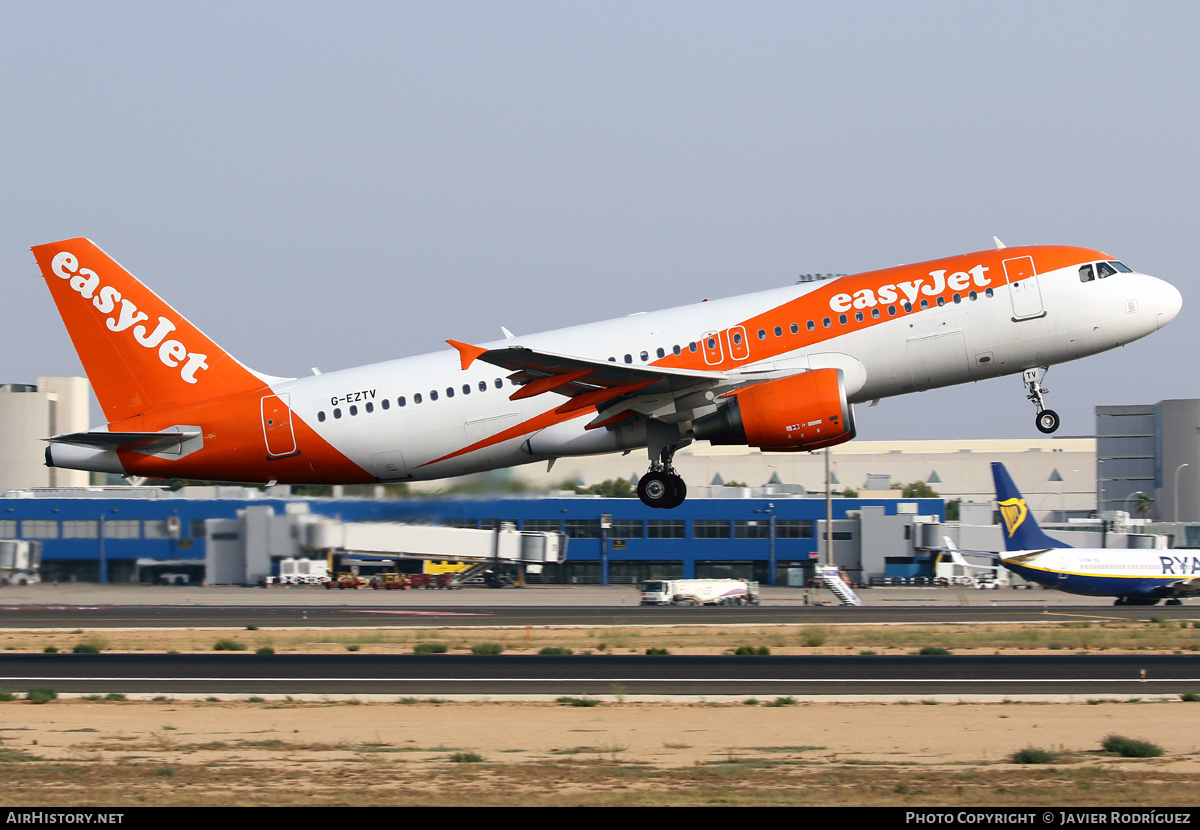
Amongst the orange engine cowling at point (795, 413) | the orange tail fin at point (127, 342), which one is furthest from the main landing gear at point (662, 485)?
the orange tail fin at point (127, 342)

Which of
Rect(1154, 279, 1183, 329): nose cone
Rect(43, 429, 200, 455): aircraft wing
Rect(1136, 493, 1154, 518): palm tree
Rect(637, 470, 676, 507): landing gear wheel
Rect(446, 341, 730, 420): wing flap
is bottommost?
Rect(1136, 493, 1154, 518): palm tree

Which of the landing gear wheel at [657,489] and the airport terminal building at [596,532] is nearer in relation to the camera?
the landing gear wheel at [657,489]

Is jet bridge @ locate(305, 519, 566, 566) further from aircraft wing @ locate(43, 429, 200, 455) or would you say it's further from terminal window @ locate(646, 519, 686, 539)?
aircraft wing @ locate(43, 429, 200, 455)

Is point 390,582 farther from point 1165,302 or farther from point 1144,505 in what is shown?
point 1144,505

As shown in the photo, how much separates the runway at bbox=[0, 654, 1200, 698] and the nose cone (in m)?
8.10

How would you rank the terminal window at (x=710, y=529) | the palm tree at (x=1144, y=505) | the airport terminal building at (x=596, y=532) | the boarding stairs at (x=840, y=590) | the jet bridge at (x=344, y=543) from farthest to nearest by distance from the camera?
the palm tree at (x=1144, y=505), the terminal window at (x=710, y=529), the airport terminal building at (x=596, y=532), the boarding stairs at (x=840, y=590), the jet bridge at (x=344, y=543)

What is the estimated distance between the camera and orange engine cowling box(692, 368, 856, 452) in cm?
2738

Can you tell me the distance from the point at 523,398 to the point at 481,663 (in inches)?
258

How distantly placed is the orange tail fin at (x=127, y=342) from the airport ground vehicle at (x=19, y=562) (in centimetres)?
3393

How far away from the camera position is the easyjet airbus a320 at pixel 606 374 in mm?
28047

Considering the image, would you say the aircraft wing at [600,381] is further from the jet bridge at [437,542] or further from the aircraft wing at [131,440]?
the jet bridge at [437,542]

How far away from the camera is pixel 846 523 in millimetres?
81312

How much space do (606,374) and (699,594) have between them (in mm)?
32148

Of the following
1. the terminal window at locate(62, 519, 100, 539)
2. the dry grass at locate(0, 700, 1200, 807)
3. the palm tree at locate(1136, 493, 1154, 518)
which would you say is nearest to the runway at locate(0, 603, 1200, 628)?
the terminal window at locate(62, 519, 100, 539)
